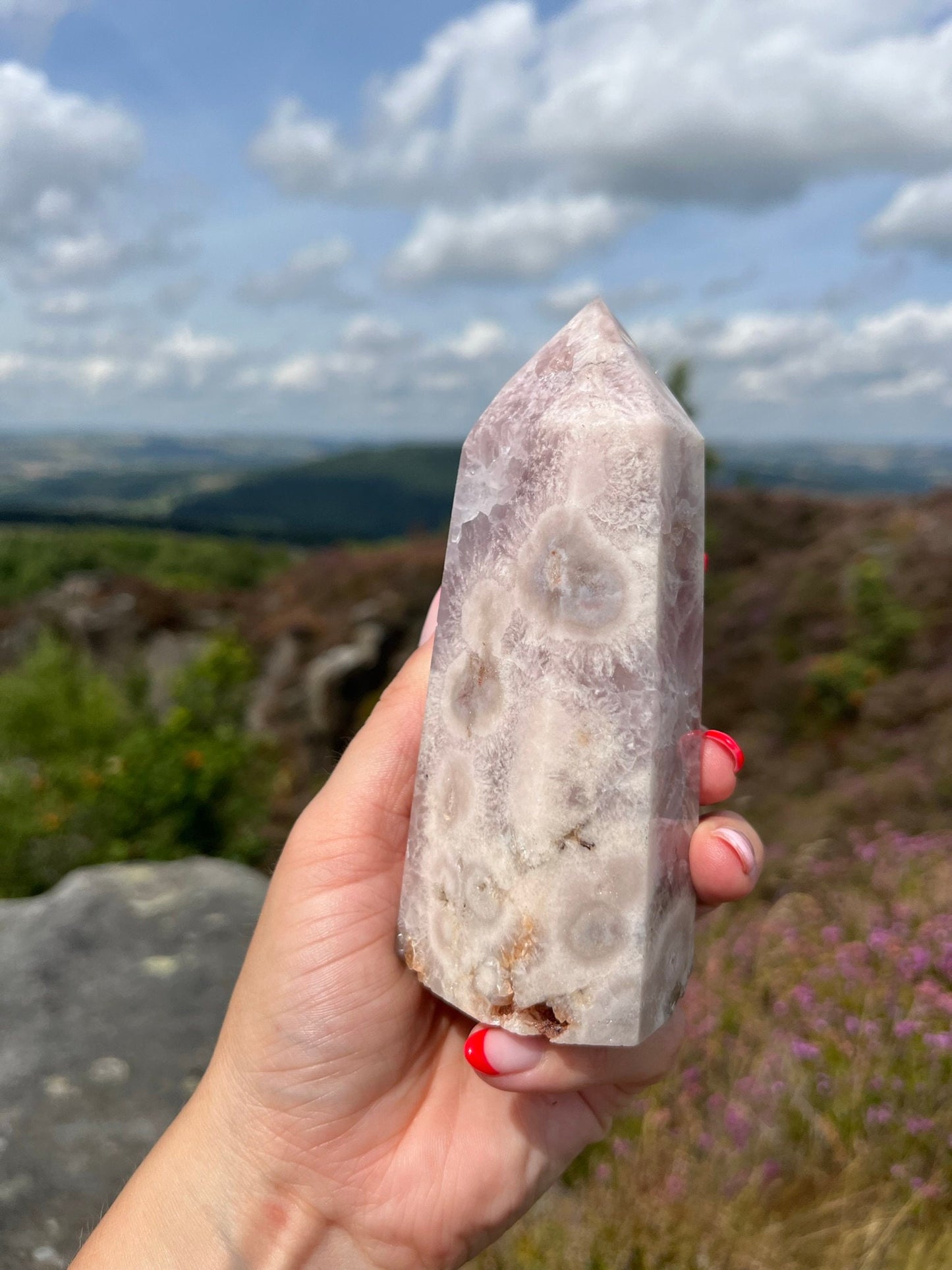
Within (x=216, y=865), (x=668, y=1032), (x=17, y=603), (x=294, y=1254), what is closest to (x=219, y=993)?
(x=216, y=865)

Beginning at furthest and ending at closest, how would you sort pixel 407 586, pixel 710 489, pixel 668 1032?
pixel 710 489 → pixel 407 586 → pixel 668 1032

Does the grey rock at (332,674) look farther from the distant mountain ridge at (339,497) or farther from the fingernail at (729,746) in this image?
the distant mountain ridge at (339,497)

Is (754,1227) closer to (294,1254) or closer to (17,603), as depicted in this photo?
(294,1254)

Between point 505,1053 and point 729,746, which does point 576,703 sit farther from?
point 505,1053

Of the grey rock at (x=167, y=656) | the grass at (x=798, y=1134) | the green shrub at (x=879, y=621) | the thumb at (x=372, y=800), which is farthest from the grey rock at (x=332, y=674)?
the thumb at (x=372, y=800)

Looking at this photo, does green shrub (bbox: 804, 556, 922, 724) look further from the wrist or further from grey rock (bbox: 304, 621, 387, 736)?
the wrist
